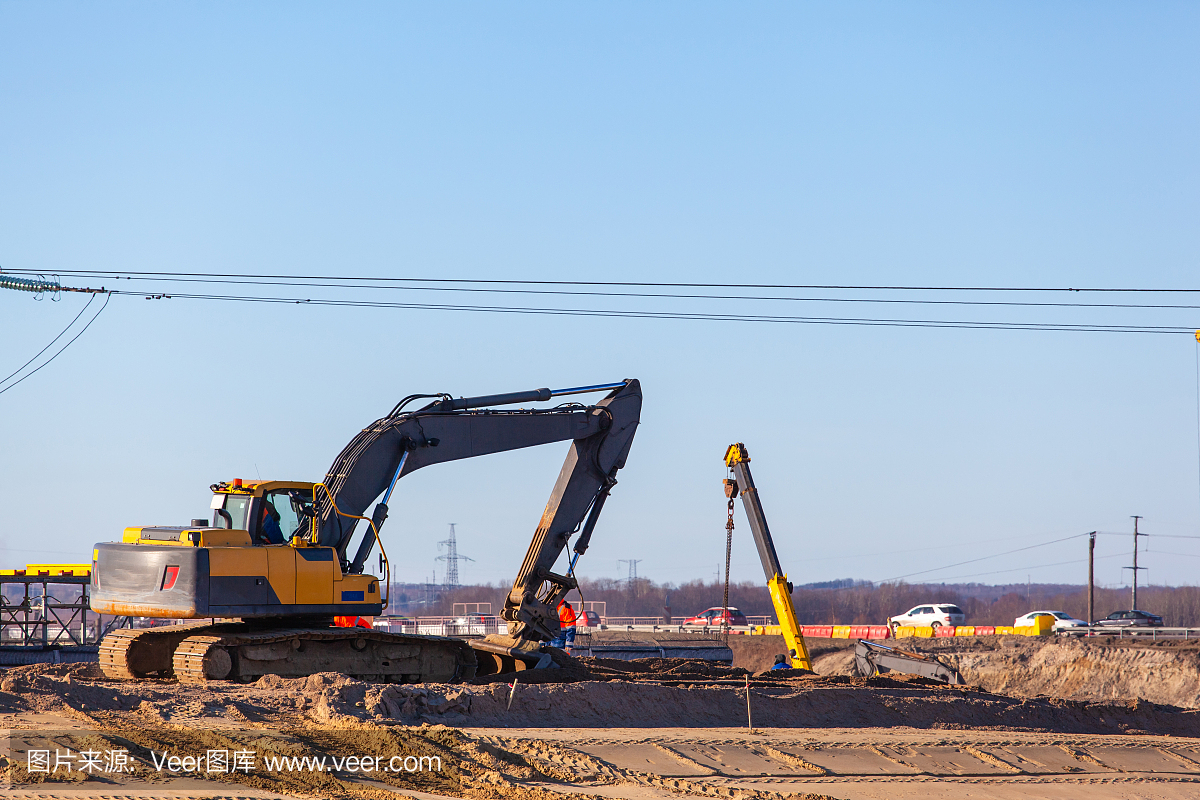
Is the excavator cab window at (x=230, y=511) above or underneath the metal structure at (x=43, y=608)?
above

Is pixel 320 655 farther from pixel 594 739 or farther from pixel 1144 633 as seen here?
pixel 1144 633

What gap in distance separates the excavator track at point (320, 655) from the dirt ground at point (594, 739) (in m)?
0.64

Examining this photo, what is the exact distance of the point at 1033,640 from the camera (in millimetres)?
38000

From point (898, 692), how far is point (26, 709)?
1171 centimetres

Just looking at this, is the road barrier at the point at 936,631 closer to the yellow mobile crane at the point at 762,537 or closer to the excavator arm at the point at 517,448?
the yellow mobile crane at the point at 762,537

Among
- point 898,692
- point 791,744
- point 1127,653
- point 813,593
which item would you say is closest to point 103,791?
point 791,744

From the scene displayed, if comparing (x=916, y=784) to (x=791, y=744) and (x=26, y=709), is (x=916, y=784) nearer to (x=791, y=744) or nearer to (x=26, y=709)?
(x=791, y=744)

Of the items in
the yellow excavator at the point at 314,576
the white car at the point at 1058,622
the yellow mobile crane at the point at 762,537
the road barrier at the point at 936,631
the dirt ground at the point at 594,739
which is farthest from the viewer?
the white car at the point at 1058,622

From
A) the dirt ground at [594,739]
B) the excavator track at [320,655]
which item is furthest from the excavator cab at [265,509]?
the dirt ground at [594,739]

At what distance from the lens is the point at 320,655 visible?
15.8m

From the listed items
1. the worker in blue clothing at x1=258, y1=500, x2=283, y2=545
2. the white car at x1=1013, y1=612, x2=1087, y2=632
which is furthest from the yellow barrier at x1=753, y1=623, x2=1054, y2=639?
the worker in blue clothing at x1=258, y1=500, x2=283, y2=545

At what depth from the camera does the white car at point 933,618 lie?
173 feet

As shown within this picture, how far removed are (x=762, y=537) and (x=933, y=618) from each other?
35.4m

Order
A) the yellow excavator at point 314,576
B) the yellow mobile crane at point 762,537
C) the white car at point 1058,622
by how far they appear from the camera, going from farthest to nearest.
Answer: the white car at point 1058,622, the yellow mobile crane at point 762,537, the yellow excavator at point 314,576
